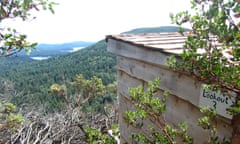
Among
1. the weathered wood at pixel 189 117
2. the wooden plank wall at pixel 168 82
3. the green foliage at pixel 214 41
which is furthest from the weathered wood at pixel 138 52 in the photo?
the green foliage at pixel 214 41

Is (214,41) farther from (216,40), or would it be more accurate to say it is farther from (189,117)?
(189,117)

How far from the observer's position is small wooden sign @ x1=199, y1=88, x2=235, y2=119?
1414 millimetres

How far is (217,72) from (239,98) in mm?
191

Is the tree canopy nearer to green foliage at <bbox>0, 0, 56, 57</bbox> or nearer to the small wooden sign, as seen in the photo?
the small wooden sign

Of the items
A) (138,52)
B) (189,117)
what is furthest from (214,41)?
(138,52)

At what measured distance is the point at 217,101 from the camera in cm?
148

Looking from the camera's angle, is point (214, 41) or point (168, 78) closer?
point (214, 41)

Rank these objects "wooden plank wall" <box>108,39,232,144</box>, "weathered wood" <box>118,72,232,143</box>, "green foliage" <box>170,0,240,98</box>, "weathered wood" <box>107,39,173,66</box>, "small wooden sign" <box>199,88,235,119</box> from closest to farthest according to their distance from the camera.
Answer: "green foliage" <box>170,0,240,98</box> → "small wooden sign" <box>199,88,235,119</box> → "weathered wood" <box>118,72,232,143</box> → "wooden plank wall" <box>108,39,232,144</box> → "weathered wood" <box>107,39,173,66</box>

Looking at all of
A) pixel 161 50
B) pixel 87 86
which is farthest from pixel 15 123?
pixel 87 86

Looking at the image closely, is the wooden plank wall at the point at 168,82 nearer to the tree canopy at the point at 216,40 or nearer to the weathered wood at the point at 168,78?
the weathered wood at the point at 168,78

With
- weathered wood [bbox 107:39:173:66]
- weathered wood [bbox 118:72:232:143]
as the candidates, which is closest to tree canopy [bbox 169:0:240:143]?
weathered wood [bbox 118:72:232:143]

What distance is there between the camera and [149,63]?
2.30 metres

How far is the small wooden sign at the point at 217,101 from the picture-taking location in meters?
1.41

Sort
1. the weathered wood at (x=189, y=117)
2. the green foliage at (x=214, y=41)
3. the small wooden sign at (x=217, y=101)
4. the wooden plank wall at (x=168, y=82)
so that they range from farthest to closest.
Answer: the wooden plank wall at (x=168, y=82) → the weathered wood at (x=189, y=117) → the small wooden sign at (x=217, y=101) → the green foliage at (x=214, y=41)
